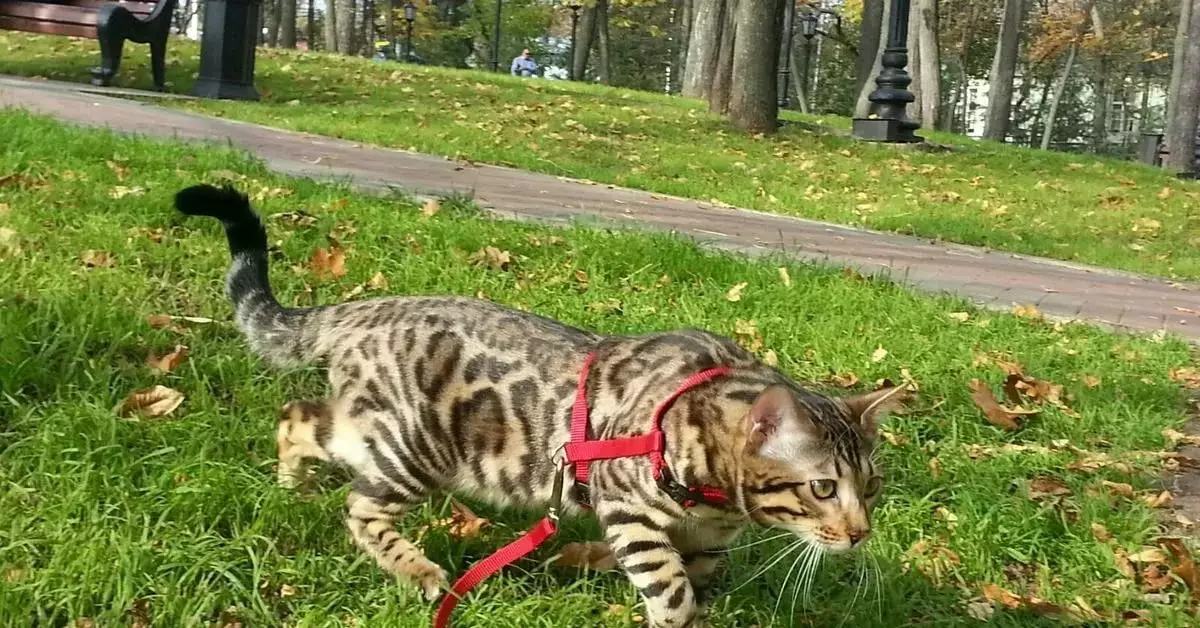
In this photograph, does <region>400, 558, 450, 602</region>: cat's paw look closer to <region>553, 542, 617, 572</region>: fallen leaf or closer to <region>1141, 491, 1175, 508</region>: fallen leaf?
<region>553, 542, 617, 572</region>: fallen leaf

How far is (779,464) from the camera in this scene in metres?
2.53

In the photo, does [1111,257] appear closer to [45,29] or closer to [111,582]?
[111,582]

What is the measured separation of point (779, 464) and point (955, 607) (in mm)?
1038

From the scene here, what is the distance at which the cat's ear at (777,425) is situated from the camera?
8.12ft

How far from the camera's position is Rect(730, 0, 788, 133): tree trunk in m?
14.2

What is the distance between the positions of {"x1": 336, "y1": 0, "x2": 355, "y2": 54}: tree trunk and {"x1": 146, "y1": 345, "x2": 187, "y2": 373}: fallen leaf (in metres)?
32.7

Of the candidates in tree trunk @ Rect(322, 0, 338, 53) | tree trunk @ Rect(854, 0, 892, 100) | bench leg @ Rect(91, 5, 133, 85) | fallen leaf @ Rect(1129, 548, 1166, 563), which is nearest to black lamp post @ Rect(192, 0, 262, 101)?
bench leg @ Rect(91, 5, 133, 85)

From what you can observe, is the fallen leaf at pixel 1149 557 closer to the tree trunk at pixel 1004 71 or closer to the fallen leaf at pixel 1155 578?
the fallen leaf at pixel 1155 578

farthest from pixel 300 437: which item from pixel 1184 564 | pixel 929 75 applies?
pixel 929 75

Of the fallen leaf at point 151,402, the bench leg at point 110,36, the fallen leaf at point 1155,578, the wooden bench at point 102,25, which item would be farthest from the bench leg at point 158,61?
the fallen leaf at point 1155,578

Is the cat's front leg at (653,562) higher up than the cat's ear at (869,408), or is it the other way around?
the cat's ear at (869,408)

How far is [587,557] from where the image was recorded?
3080 mm

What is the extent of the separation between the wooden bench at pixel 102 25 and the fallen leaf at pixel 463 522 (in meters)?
11.4

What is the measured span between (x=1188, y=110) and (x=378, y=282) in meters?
20.0
